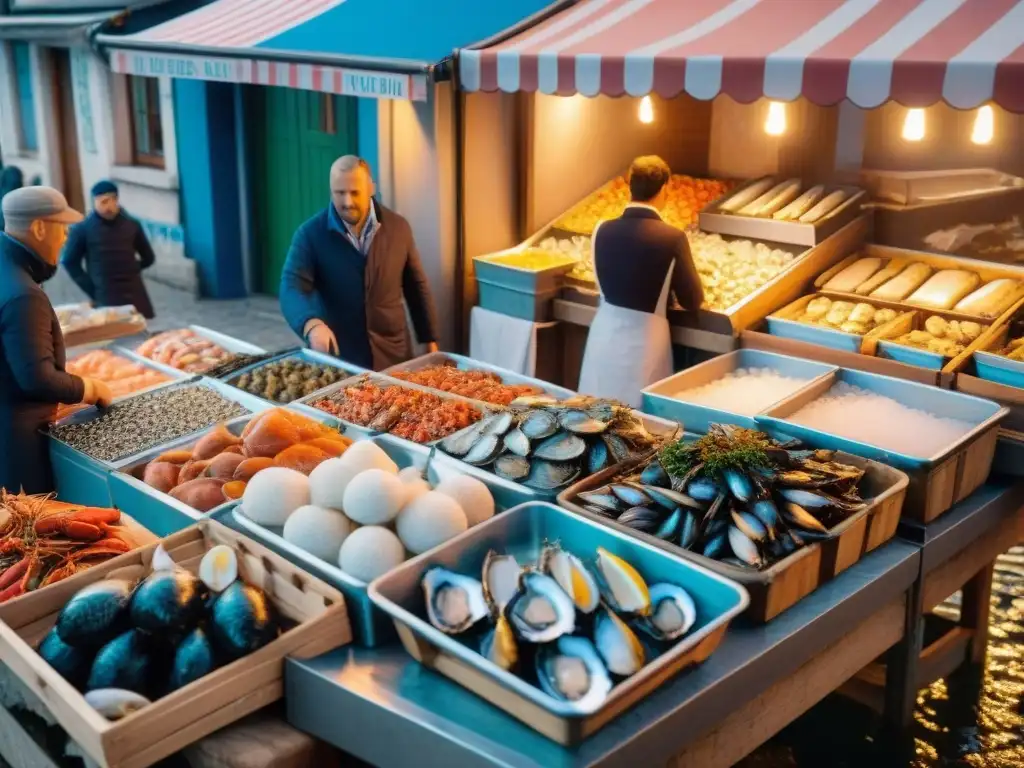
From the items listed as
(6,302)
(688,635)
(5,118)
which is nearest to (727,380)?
(688,635)

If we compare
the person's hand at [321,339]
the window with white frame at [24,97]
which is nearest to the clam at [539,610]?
the person's hand at [321,339]

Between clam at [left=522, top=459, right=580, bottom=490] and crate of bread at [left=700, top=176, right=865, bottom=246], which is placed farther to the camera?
crate of bread at [left=700, top=176, right=865, bottom=246]

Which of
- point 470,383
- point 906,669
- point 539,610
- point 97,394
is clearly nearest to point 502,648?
point 539,610

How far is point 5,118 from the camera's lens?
558 inches

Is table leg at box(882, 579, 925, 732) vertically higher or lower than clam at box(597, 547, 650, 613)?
lower

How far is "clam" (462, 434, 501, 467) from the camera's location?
3559 mm

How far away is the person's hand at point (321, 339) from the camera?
5.23m

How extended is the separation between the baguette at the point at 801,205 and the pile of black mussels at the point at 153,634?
455cm

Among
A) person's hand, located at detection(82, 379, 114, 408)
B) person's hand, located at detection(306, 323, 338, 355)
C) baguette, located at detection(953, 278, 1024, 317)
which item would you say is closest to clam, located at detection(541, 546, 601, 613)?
person's hand, located at detection(82, 379, 114, 408)

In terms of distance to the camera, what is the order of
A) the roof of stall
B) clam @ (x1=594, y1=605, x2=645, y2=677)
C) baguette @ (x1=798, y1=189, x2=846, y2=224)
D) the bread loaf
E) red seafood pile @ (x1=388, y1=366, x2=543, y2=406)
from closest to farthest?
1. clam @ (x1=594, y1=605, x2=645, y2=677)
2. red seafood pile @ (x1=388, y1=366, x2=543, y2=406)
3. the bread loaf
4. baguette @ (x1=798, y1=189, x2=846, y2=224)
5. the roof of stall

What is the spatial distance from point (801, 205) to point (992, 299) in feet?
4.60

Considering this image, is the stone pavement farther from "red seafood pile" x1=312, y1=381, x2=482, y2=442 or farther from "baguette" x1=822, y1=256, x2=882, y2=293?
"baguette" x1=822, y1=256, x2=882, y2=293

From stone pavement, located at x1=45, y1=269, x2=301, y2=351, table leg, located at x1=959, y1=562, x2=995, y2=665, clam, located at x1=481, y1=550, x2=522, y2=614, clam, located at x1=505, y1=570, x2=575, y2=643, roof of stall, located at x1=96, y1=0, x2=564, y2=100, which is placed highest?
roof of stall, located at x1=96, y1=0, x2=564, y2=100

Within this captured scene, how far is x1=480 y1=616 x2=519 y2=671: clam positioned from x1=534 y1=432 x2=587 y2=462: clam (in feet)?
3.18
